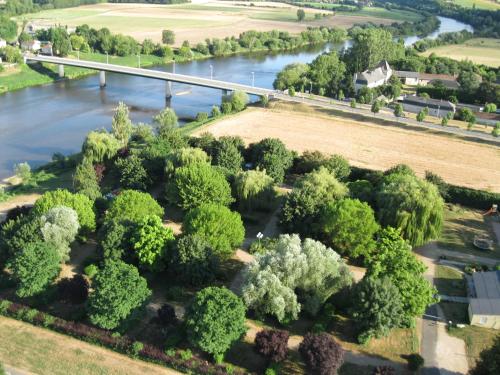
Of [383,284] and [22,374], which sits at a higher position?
[383,284]

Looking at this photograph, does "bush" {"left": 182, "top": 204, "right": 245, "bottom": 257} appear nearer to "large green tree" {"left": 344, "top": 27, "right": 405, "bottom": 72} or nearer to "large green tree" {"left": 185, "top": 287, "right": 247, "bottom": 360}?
"large green tree" {"left": 185, "top": 287, "right": 247, "bottom": 360}

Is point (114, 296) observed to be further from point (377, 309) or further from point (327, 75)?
point (327, 75)

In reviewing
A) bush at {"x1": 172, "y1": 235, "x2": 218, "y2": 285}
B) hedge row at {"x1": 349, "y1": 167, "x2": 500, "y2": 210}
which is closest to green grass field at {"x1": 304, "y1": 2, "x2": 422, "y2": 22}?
hedge row at {"x1": 349, "y1": 167, "x2": 500, "y2": 210}

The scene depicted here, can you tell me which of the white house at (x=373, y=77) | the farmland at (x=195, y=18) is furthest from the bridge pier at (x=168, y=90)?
the farmland at (x=195, y=18)

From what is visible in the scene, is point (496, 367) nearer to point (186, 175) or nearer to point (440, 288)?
point (440, 288)


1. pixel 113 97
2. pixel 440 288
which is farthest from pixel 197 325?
pixel 113 97

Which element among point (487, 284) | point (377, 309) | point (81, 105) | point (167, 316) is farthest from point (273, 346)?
point (81, 105)
